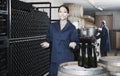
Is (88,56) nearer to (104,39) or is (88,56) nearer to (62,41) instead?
(62,41)

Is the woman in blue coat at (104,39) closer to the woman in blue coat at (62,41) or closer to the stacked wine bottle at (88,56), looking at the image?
the woman in blue coat at (62,41)

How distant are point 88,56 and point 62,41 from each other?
28.2 inches

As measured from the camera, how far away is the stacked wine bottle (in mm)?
2024

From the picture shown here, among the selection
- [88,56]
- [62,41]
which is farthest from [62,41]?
[88,56]

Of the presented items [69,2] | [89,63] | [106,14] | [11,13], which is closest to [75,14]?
[69,2]

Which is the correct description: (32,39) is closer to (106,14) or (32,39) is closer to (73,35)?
(73,35)

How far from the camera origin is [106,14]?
57.7 feet

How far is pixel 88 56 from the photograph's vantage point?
212cm

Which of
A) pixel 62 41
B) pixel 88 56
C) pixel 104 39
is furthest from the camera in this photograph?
pixel 104 39

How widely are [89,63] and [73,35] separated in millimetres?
868

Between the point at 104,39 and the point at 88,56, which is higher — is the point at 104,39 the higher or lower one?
the lower one

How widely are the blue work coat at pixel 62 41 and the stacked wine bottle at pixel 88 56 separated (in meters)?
0.65

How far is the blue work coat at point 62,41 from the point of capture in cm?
278

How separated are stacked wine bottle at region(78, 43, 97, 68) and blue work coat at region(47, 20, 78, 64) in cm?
65
